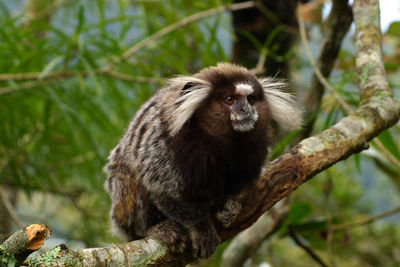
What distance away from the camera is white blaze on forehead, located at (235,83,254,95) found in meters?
2.00

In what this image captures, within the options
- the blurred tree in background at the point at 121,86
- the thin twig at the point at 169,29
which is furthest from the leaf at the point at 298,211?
the thin twig at the point at 169,29

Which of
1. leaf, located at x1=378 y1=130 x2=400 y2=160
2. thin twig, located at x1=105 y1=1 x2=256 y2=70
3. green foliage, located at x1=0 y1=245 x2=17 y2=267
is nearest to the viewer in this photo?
green foliage, located at x1=0 y1=245 x2=17 y2=267

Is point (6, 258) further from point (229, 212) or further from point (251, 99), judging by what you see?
point (251, 99)

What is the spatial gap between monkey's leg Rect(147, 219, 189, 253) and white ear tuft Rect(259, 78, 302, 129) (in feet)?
2.35

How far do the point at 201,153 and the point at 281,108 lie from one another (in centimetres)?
53

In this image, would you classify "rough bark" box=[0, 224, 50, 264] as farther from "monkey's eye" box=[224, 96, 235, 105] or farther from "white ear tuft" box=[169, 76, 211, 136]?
"monkey's eye" box=[224, 96, 235, 105]

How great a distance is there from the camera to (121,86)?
12.8 ft

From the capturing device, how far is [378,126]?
7.30 feet

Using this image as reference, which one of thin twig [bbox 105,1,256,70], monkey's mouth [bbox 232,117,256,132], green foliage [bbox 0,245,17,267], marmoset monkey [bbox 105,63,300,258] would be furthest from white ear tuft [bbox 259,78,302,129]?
green foliage [bbox 0,245,17,267]

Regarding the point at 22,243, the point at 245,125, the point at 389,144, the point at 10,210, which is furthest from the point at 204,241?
the point at 10,210

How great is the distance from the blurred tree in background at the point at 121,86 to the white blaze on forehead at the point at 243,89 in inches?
25.3

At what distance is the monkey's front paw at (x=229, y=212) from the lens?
2057 millimetres

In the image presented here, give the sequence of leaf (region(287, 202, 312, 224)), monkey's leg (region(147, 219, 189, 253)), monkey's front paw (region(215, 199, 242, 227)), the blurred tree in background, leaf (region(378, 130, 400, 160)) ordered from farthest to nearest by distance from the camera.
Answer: the blurred tree in background → leaf (region(287, 202, 312, 224)) → leaf (region(378, 130, 400, 160)) → monkey's front paw (region(215, 199, 242, 227)) → monkey's leg (region(147, 219, 189, 253))

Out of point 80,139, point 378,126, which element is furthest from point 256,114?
point 80,139
